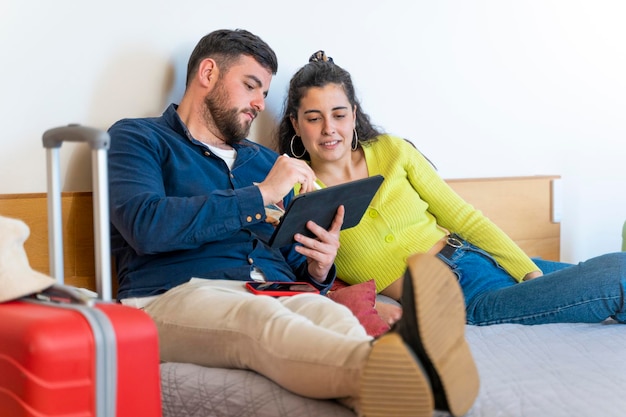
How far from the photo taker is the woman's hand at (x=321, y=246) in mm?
1896

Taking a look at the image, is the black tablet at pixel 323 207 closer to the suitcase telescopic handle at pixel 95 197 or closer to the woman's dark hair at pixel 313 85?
the woman's dark hair at pixel 313 85

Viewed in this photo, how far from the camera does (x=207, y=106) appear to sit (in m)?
2.04

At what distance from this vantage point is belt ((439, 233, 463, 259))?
228cm

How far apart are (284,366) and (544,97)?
2043mm

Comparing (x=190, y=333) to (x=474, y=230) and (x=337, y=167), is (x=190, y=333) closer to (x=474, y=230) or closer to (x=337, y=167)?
(x=337, y=167)

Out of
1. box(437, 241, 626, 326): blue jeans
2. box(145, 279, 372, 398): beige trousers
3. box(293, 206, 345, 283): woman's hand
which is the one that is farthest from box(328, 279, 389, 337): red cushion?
box(437, 241, 626, 326): blue jeans

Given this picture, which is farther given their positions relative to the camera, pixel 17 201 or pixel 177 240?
pixel 17 201

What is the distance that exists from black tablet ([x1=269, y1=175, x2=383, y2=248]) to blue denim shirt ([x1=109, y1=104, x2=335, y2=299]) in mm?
68

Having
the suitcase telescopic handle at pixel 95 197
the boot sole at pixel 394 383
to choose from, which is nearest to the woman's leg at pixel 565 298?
the boot sole at pixel 394 383

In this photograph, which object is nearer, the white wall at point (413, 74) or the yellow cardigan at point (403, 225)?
the white wall at point (413, 74)

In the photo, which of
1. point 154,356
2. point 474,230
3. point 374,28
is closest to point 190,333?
point 154,356

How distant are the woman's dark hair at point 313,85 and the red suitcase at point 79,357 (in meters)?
1.06

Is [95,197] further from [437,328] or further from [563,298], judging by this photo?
[563,298]

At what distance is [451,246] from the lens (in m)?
2.31
